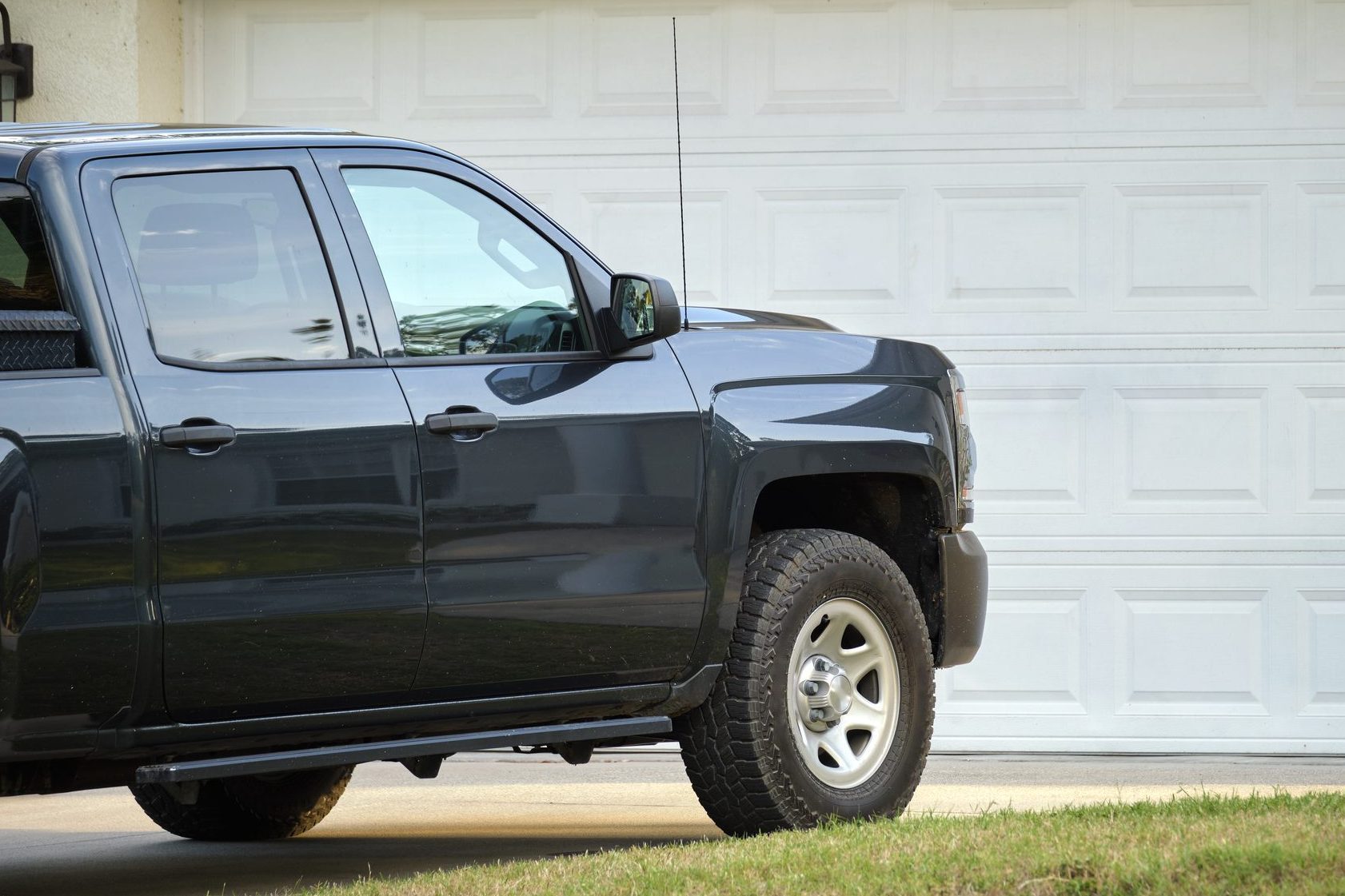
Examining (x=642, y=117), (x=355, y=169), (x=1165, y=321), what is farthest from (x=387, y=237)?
(x=1165, y=321)

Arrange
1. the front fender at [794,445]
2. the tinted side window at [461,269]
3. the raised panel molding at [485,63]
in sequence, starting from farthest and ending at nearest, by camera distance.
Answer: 1. the raised panel molding at [485,63]
2. the front fender at [794,445]
3. the tinted side window at [461,269]

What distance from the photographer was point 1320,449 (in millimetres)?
8141

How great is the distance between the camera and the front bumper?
5.46 metres

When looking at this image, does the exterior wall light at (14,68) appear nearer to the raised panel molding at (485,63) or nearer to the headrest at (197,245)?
the raised panel molding at (485,63)

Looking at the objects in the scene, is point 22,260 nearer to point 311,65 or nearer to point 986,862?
point 986,862

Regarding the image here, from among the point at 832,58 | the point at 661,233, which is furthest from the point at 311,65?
the point at 832,58

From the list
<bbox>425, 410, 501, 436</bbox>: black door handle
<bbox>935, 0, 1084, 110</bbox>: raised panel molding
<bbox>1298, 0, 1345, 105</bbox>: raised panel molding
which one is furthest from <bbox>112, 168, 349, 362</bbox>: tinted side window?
<bbox>1298, 0, 1345, 105</bbox>: raised panel molding

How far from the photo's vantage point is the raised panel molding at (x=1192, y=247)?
8.22 metres

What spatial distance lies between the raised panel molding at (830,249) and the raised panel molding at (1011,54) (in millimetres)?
577

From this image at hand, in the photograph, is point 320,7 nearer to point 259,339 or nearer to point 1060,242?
point 1060,242

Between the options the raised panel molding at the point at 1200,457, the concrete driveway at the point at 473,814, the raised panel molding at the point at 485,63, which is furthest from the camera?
the raised panel molding at the point at 485,63

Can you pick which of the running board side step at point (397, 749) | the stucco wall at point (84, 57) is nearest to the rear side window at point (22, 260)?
the running board side step at point (397, 749)

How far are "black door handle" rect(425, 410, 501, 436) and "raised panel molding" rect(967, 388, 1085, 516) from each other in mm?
4125

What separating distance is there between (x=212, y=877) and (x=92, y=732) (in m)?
1.47
